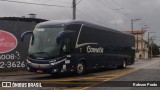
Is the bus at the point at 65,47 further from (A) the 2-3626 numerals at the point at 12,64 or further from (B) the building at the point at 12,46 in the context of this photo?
(A) the 2-3626 numerals at the point at 12,64

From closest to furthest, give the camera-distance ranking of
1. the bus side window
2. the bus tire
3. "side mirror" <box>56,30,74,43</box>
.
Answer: "side mirror" <box>56,30,74,43</box>
the bus side window
the bus tire

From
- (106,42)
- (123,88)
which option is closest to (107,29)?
(106,42)

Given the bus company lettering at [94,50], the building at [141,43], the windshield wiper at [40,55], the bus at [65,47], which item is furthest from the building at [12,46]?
the building at [141,43]

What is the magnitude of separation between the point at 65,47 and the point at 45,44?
3.87ft

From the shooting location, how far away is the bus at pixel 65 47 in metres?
20.6

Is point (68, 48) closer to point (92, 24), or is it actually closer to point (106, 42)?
point (92, 24)

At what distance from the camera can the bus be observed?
67.6 feet

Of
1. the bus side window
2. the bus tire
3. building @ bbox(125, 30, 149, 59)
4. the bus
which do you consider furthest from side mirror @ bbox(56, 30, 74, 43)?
building @ bbox(125, 30, 149, 59)

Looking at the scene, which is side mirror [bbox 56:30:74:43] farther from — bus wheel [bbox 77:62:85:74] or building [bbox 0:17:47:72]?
building [bbox 0:17:47:72]

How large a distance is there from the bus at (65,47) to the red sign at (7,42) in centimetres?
375

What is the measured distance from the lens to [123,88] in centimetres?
1548

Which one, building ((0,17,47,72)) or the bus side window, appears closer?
the bus side window

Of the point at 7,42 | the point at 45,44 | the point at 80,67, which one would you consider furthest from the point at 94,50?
the point at 7,42

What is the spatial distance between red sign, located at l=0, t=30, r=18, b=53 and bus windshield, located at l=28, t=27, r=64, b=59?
5513 millimetres
